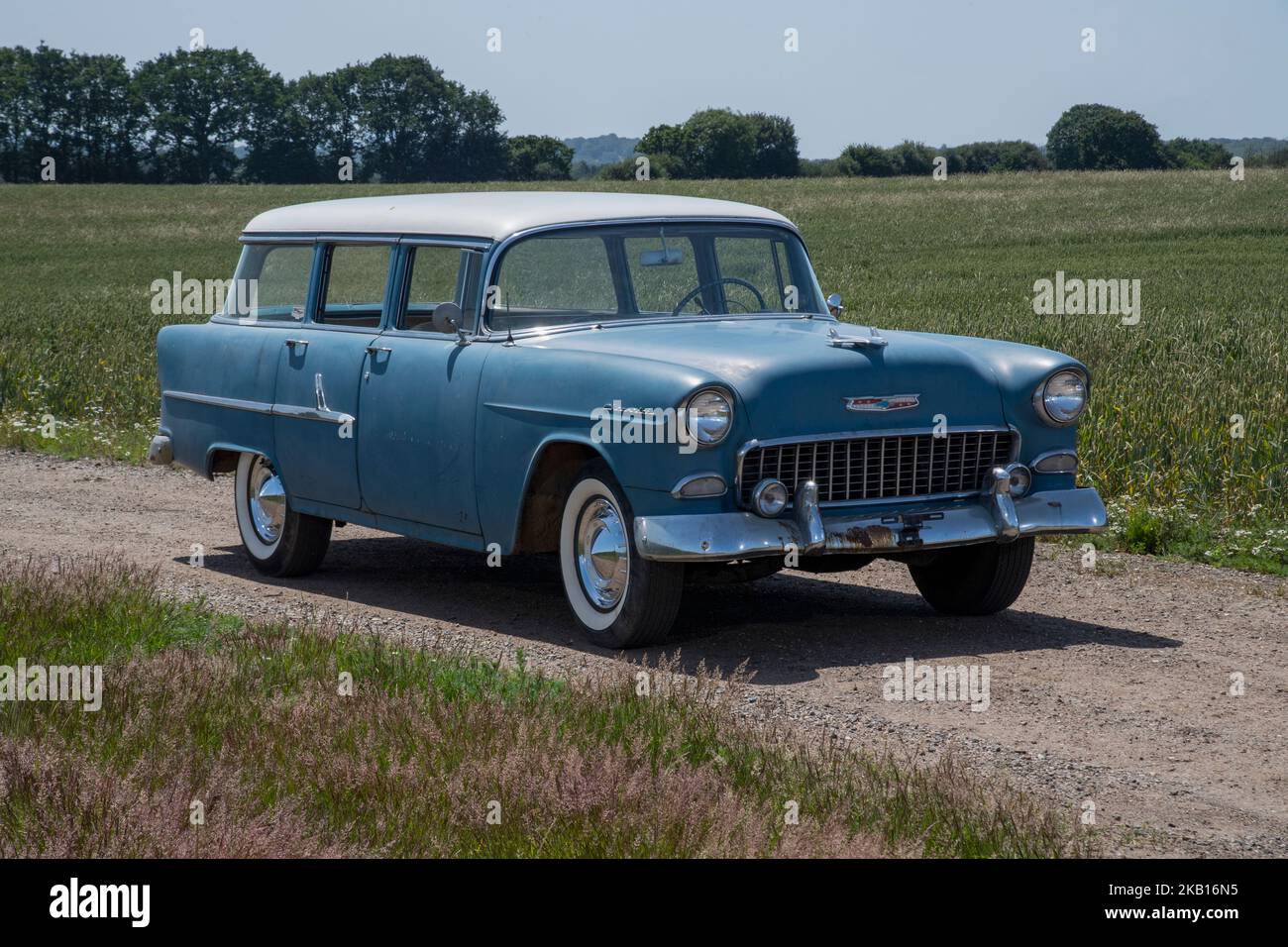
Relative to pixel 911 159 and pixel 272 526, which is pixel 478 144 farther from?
pixel 272 526

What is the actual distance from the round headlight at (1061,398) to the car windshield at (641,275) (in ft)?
4.70

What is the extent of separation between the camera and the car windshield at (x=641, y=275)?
285 inches

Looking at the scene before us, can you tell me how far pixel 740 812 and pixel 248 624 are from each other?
3.21 meters

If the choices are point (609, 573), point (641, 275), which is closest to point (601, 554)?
point (609, 573)

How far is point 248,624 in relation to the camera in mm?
6672

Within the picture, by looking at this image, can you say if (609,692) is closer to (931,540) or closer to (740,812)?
(740,812)

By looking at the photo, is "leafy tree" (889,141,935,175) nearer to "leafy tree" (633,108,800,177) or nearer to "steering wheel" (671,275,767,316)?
"leafy tree" (633,108,800,177)

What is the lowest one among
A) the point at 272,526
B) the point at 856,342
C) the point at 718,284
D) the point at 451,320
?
the point at 272,526

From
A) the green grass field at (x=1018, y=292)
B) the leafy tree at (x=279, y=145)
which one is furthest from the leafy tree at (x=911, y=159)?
the leafy tree at (x=279, y=145)

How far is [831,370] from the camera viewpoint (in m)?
6.36

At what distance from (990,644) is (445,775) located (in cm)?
303

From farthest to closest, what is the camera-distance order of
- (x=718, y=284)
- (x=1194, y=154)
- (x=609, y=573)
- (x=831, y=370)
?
(x=1194, y=154) < (x=718, y=284) < (x=609, y=573) < (x=831, y=370)

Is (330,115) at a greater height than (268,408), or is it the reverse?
(330,115)
